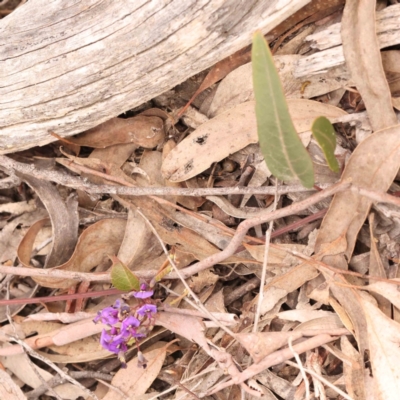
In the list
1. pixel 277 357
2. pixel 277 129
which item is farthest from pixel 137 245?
pixel 277 129

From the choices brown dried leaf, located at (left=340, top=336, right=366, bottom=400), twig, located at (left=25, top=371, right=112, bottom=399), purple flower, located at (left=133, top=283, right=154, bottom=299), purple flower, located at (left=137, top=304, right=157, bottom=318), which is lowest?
brown dried leaf, located at (left=340, top=336, right=366, bottom=400)

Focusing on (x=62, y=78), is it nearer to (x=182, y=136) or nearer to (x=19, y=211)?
(x=182, y=136)

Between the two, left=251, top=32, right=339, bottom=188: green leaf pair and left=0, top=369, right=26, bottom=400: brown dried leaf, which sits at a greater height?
left=251, top=32, right=339, bottom=188: green leaf pair

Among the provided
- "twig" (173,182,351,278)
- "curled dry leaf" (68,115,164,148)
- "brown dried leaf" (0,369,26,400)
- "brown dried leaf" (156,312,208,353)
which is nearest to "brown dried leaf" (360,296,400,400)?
"twig" (173,182,351,278)

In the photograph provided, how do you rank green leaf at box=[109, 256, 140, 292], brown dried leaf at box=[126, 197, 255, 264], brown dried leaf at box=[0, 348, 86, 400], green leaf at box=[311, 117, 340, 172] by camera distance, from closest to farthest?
green leaf at box=[311, 117, 340, 172], green leaf at box=[109, 256, 140, 292], brown dried leaf at box=[126, 197, 255, 264], brown dried leaf at box=[0, 348, 86, 400]

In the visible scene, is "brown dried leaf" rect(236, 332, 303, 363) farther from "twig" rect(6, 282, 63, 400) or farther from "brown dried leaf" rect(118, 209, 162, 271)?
"twig" rect(6, 282, 63, 400)

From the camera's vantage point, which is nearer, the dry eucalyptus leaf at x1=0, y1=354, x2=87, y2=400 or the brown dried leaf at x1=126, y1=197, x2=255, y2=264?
the brown dried leaf at x1=126, y1=197, x2=255, y2=264

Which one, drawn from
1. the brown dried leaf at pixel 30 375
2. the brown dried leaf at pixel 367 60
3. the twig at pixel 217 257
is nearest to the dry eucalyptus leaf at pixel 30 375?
the brown dried leaf at pixel 30 375

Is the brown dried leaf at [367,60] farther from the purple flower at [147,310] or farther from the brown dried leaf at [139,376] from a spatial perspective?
the brown dried leaf at [139,376]
